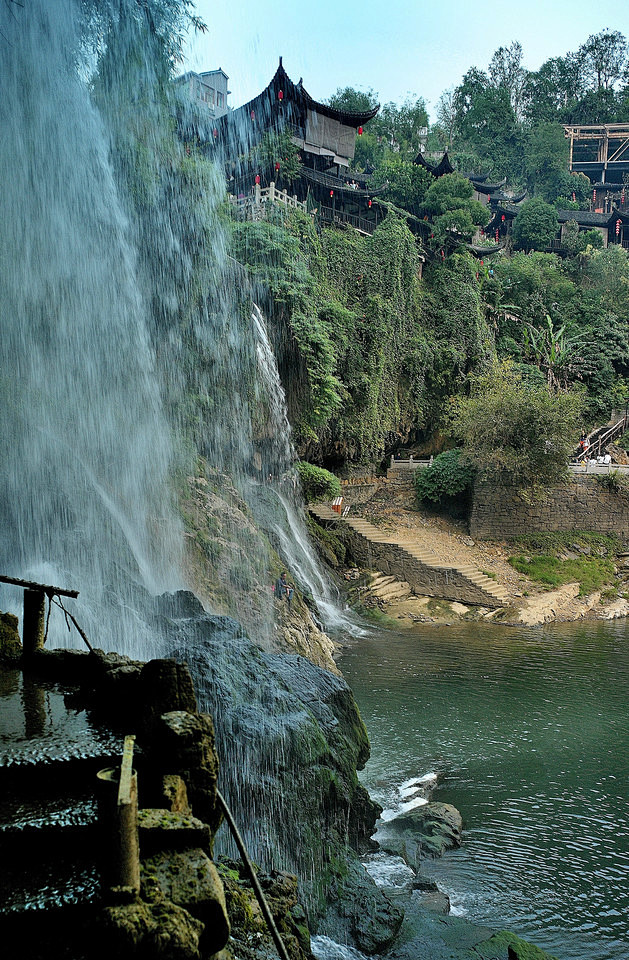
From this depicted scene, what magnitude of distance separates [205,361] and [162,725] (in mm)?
14904

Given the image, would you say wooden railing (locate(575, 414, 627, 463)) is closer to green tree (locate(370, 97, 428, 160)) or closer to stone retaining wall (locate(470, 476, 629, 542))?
stone retaining wall (locate(470, 476, 629, 542))

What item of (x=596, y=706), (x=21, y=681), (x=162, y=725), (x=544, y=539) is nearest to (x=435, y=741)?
(x=596, y=706)

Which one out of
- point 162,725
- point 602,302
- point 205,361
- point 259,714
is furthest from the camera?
point 602,302

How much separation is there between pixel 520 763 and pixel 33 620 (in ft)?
26.4

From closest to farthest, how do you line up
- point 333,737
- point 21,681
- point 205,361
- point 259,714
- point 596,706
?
point 21,681, point 259,714, point 333,737, point 596,706, point 205,361

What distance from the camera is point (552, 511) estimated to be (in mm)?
25219

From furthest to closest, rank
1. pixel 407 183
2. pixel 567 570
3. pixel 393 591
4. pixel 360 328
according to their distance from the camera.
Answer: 1. pixel 407 183
2. pixel 360 328
3. pixel 567 570
4. pixel 393 591

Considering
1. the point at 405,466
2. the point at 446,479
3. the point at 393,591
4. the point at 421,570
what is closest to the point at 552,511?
the point at 446,479

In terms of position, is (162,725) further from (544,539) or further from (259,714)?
(544,539)

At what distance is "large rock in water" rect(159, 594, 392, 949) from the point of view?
623 cm

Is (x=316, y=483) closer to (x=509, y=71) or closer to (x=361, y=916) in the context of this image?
(x=361, y=916)

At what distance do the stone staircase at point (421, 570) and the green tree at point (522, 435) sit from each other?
4211 mm

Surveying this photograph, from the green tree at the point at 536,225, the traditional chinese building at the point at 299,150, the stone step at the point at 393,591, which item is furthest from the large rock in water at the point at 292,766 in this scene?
the green tree at the point at 536,225

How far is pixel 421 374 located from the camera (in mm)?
30156
